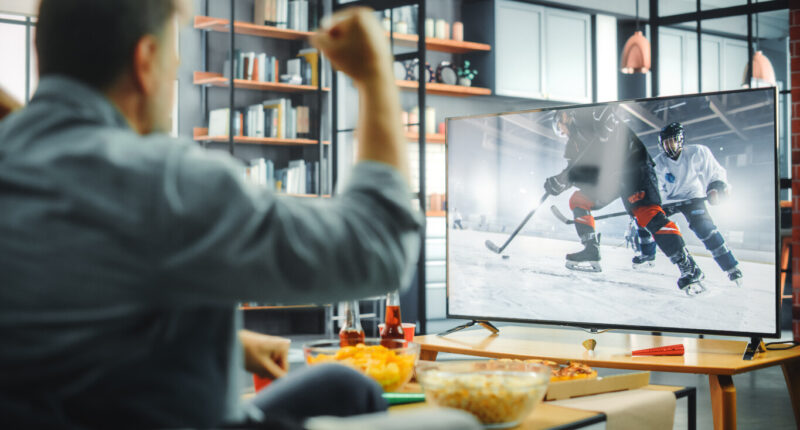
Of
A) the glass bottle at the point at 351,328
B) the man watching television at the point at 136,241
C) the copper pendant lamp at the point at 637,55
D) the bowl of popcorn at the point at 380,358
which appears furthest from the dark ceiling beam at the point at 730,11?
the man watching television at the point at 136,241

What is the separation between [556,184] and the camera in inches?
108

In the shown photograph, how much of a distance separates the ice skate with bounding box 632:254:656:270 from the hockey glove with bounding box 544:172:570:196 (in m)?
0.34

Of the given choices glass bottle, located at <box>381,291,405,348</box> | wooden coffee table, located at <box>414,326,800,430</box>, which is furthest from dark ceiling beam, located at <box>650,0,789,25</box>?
glass bottle, located at <box>381,291,405,348</box>

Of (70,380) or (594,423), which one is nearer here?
(70,380)

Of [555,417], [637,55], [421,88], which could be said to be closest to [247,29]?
[421,88]

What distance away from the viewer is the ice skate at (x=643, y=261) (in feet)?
8.33

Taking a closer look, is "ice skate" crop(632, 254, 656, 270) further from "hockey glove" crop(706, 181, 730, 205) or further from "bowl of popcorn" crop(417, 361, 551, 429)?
"bowl of popcorn" crop(417, 361, 551, 429)

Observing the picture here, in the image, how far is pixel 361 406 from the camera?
3.38 feet

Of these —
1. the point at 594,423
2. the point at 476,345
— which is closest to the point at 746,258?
the point at 476,345

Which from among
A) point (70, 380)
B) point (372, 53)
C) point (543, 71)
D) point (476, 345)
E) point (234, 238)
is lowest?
point (476, 345)

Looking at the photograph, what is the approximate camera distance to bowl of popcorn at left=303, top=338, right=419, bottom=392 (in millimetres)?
1420

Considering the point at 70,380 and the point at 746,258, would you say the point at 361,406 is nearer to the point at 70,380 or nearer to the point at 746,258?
the point at 70,380

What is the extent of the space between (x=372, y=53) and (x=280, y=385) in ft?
1.63

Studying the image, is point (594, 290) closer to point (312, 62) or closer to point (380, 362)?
point (380, 362)
